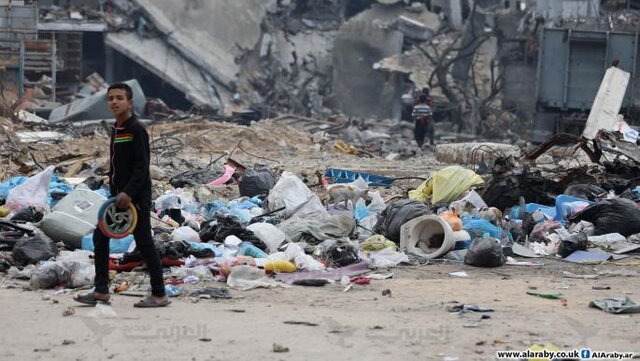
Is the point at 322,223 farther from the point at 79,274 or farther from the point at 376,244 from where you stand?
the point at 79,274

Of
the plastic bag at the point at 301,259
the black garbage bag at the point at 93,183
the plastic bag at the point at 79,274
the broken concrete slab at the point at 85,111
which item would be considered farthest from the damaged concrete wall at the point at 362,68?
the plastic bag at the point at 79,274

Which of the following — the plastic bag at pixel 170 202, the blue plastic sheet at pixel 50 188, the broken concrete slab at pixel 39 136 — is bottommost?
the broken concrete slab at pixel 39 136

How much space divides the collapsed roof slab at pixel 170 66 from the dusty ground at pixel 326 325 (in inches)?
988

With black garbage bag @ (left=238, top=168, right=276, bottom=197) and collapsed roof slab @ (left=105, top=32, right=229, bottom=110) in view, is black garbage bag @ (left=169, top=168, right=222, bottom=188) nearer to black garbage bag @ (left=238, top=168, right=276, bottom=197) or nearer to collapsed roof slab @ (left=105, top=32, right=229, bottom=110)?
black garbage bag @ (left=238, top=168, right=276, bottom=197)

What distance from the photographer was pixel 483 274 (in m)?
8.09

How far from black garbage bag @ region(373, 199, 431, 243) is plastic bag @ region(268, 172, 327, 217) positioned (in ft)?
1.81

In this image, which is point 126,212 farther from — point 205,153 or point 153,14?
point 153,14

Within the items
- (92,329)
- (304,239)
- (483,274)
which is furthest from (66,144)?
(92,329)

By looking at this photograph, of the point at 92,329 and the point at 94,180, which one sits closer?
the point at 92,329

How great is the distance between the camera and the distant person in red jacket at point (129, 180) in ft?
21.2

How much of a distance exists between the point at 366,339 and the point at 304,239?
3.32 metres

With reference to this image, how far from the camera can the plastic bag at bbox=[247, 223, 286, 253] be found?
876cm

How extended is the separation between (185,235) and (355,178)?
17.2 ft

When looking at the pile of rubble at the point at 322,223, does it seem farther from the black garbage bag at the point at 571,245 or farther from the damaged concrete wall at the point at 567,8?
the damaged concrete wall at the point at 567,8
